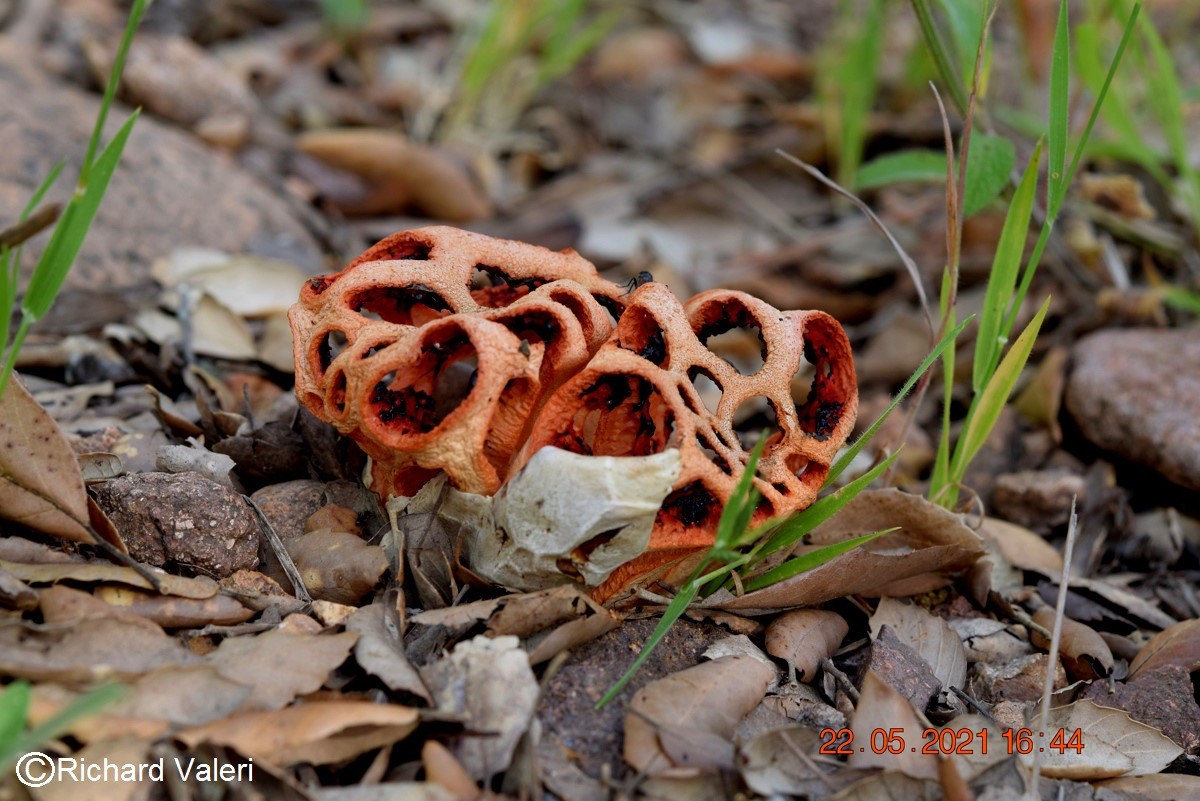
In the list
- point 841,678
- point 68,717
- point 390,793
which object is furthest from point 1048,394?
point 68,717

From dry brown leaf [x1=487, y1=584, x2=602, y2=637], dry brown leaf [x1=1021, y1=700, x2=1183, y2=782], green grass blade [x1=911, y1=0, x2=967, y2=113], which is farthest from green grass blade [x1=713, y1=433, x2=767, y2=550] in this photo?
green grass blade [x1=911, y1=0, x2=967, y2=113]

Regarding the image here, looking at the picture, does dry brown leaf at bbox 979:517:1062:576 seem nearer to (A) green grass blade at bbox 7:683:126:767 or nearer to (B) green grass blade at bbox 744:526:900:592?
(B) green grass blade at bbox 744:526:900:592

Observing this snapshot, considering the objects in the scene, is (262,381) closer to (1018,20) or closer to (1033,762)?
(1033,762)

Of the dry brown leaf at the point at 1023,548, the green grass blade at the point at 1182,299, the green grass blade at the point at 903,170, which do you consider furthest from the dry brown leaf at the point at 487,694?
the green grass blade at the point at 1182,299

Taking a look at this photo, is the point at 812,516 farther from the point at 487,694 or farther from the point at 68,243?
the point at 68,243

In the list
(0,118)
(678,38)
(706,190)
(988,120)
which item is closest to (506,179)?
(706,190)

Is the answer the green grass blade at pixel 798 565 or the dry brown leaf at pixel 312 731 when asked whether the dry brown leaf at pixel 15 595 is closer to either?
the dry brown leaf at pixel 312 731
